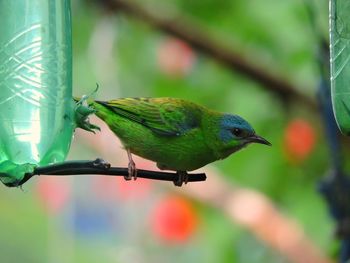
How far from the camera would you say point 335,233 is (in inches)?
175

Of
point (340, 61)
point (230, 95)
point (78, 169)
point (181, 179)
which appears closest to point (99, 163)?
point (78, 169)

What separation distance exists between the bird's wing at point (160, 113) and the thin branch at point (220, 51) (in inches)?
77.6

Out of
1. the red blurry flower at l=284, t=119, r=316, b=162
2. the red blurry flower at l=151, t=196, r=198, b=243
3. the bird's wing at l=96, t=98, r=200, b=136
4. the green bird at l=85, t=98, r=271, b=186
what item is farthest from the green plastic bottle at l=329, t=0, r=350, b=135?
the red blurry flower at l=151, t=196, r=198, b=243

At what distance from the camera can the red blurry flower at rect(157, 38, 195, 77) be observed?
20.1 feet

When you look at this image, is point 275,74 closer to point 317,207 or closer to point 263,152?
point 263,152

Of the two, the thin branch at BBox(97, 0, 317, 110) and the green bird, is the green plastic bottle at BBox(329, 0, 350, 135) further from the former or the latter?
the thin branch at BBox(97, 0, 317, 110)

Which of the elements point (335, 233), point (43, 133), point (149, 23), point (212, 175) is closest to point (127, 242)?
point (212, 175)

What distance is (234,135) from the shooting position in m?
4.01

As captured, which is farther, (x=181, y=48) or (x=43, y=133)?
(x=181, y=48)

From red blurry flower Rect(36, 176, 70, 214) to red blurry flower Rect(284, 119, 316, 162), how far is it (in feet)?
5.71

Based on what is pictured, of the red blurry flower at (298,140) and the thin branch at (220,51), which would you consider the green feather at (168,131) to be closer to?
the red blurry flower at (298,140)

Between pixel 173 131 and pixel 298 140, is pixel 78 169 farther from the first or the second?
pixel 298 140

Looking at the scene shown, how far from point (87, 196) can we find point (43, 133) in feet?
18.2

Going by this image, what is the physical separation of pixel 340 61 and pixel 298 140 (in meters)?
2.76
